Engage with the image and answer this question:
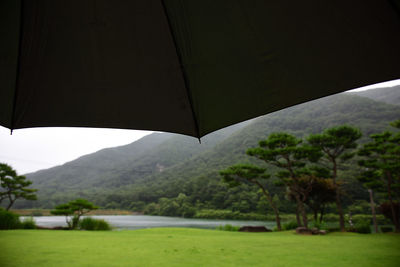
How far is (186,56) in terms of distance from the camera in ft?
3.99

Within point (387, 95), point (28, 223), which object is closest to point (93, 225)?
point (28, 223)

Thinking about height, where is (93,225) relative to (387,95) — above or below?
below

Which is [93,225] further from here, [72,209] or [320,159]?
[320,159]

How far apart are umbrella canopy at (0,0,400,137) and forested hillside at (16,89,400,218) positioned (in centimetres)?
1995

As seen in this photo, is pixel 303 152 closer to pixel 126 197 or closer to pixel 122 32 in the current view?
pixel 122 32

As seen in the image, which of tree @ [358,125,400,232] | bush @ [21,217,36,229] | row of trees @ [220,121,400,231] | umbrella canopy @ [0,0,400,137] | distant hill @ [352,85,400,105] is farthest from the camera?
distant hill @ [352,85,400,105]

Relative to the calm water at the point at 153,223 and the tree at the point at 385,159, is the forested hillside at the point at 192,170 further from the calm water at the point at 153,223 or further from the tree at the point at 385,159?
the tree at the point at 385,159

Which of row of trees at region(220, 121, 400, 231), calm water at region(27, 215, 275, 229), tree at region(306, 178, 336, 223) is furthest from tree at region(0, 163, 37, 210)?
tree at region(306, 178, 336, 223)

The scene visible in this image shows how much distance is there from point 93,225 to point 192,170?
118 feet

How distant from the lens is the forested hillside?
31984 mm

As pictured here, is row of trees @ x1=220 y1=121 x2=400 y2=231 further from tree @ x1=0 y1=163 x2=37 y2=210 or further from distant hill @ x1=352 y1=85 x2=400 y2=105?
distant hill @ x1=352 y1=85 x2=400 y2=105

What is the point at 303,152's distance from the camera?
10.8 metres

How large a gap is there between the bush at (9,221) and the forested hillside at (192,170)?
1430 centimetres

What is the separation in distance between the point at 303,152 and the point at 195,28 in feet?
35.3
